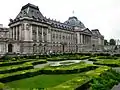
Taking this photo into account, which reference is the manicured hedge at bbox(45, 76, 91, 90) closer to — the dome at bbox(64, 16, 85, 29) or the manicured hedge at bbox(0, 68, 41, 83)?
the manicured hedge at bbox(0, 68, 41, 83)

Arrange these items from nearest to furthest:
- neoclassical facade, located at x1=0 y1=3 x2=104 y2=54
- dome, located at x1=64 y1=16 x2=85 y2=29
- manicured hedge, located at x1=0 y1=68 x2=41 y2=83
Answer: manicured hedge, located at x1=0 y1=68 x2=41 y2=83 → neoclassical facade, located at x1=0 y1=3 x2=104 y2=54 → dome, located at x1=64 y1=16 x2=85 y2=29

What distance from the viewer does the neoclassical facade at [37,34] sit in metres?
66.4

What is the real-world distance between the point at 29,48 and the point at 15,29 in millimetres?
11918

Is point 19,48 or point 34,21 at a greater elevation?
point 34,21

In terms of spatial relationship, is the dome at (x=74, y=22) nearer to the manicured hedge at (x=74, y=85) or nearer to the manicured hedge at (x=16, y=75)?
the manicured hedge at (x=16, y=75)

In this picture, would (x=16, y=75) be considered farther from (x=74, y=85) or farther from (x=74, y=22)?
(x=74, y=22)

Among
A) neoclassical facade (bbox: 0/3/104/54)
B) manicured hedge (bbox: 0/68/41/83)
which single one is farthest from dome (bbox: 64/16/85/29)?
manicured hedge (bbox: 0/68/41/83)

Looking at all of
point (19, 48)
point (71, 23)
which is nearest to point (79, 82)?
point (19, 48)

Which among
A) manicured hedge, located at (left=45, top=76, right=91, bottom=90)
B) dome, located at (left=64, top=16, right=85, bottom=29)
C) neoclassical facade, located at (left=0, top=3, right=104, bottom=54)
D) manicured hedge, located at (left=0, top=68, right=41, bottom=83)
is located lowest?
manicured hedge, located at (left=0, top=68, right=41, bottom=83)

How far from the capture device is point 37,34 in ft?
235

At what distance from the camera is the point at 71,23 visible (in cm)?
10525

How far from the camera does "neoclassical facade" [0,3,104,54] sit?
66369 mm

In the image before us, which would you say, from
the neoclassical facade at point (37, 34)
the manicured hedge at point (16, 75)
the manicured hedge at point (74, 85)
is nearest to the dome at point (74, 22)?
the neoclassical facade at point (37, 34)

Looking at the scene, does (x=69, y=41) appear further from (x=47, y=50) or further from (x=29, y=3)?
(x=29, y=3)
